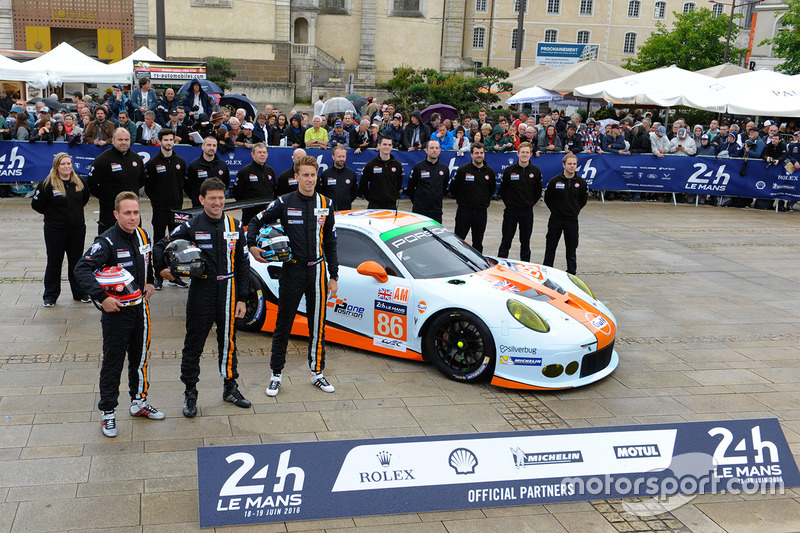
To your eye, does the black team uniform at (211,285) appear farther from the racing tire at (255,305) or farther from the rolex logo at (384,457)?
the rolex logo at (384,457)

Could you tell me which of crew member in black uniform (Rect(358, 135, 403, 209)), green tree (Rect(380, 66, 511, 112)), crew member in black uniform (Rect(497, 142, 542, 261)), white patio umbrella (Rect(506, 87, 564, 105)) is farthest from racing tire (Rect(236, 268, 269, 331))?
green tree (Rect(380, 66, 511, 112))

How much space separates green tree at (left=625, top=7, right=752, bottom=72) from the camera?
51.0m

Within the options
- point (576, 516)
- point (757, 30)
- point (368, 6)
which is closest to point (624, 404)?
point (576, 516)

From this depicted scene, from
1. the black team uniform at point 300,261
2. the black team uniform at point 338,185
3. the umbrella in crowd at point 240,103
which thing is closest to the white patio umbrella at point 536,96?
the umbrella in crowd at point 240,103

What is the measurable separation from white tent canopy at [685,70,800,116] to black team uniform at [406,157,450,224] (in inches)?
435

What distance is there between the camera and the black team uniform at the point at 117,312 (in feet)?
17.7

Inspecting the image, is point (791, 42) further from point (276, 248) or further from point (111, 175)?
point (276, 248)

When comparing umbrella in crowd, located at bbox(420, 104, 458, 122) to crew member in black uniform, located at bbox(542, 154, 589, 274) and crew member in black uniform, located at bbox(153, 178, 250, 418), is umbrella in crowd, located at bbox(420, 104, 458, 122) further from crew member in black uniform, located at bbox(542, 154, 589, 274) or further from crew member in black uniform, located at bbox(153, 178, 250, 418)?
crew member in black uniform, located at bbox(153, 178, 250, 418)

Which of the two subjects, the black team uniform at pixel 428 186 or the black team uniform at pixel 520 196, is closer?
the black team uniform at pixel 520 196

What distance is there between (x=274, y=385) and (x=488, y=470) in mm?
2477

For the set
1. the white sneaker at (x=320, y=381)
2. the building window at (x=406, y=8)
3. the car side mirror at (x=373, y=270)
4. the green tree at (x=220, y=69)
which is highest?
the building window at (x=406, y=8)

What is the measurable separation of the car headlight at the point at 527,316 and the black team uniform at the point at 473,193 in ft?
12.5

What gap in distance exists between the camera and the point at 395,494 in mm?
4586

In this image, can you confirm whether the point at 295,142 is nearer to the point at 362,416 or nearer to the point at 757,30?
the point at 362,416
